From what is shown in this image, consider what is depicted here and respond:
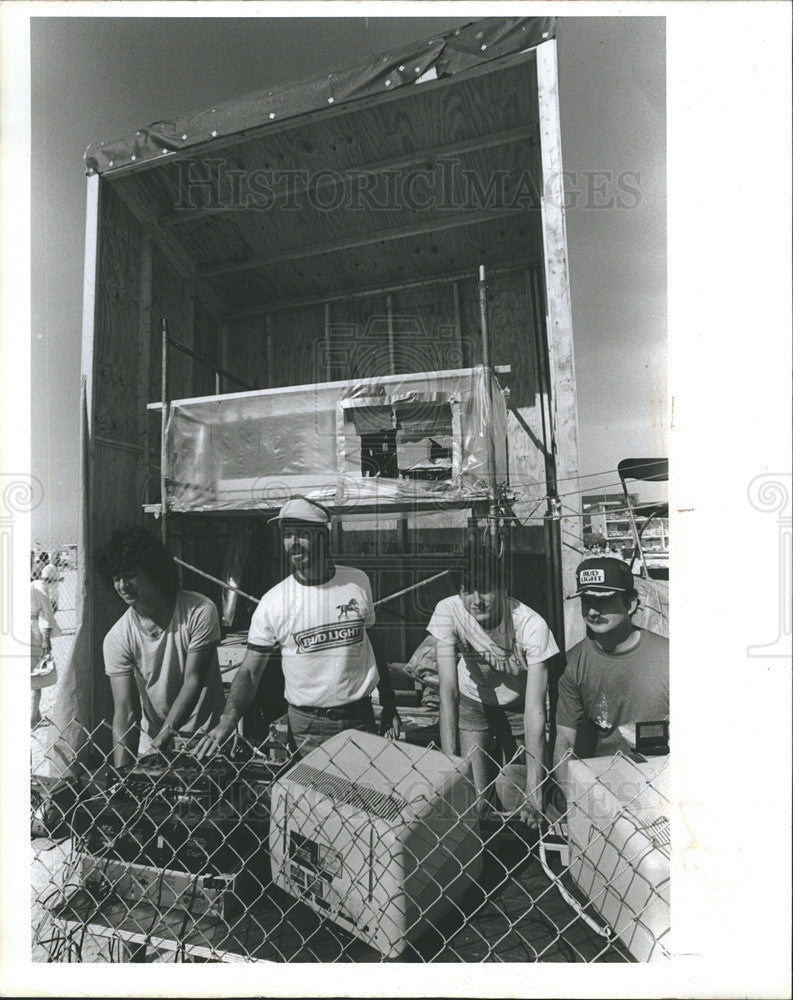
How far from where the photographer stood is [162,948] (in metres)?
2.04

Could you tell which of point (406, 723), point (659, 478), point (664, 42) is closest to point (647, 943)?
Result: point (406, 723)

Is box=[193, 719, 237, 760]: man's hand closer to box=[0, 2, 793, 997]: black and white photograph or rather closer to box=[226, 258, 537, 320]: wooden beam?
box=[0, 2, 793, 997]: black and white photograph

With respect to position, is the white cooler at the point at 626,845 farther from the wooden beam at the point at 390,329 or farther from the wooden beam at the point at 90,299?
the wooden beam at the point at 90,299

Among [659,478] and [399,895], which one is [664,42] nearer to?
[659,478]

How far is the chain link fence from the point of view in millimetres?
1825

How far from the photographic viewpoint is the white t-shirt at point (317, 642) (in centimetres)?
262

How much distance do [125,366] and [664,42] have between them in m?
3.08

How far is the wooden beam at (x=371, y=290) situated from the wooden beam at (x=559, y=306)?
5.14 feet

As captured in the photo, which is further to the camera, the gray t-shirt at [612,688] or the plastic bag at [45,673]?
the plastic bag at [45,673]

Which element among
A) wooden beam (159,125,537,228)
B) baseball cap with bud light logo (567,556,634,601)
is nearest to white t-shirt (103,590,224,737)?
baseball cap with bud light logo (567,556,634,601)
